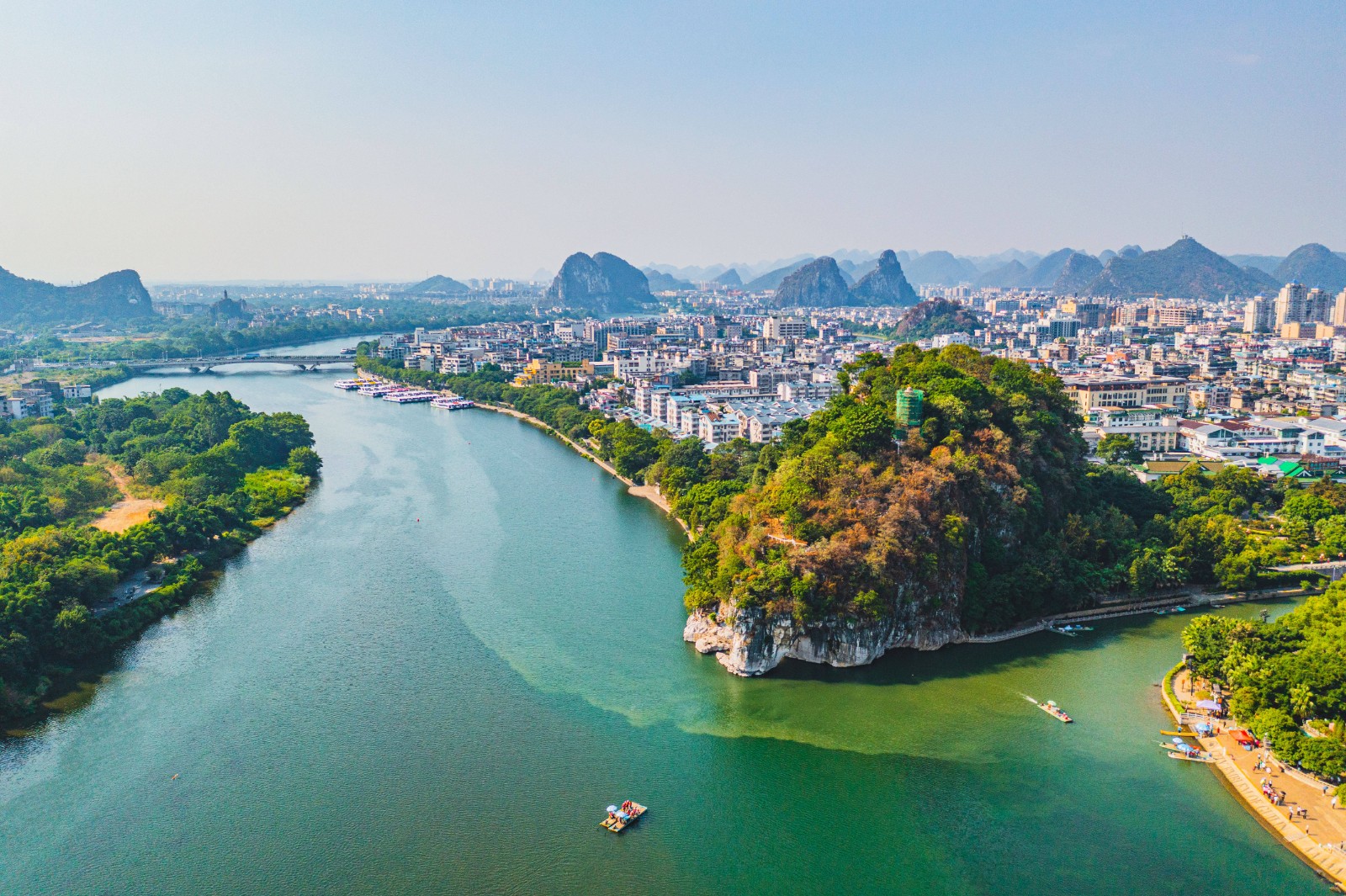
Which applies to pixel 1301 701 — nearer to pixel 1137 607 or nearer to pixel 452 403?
pixel 1137 607

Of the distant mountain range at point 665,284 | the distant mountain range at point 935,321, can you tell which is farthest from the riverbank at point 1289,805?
the distant mountain range at point 665,284

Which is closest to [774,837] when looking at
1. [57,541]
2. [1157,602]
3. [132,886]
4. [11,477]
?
[132,886]

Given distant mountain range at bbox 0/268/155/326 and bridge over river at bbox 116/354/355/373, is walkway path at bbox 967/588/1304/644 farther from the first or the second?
distant mountain range at bbox 0/268/155/326

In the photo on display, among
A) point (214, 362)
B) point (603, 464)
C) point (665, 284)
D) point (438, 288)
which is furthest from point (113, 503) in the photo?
point (665, 284)

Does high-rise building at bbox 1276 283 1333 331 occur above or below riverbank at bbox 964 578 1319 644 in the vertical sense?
above

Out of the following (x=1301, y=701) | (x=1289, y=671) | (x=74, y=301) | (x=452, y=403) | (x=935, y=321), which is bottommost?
(x=1301, y=701)

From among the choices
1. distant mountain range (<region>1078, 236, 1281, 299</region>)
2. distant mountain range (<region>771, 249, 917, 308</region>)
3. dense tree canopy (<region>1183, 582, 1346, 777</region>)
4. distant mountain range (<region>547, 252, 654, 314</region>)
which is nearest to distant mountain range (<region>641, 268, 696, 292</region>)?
distant mountain range (<region>547, 252, 654, 314</region>)
